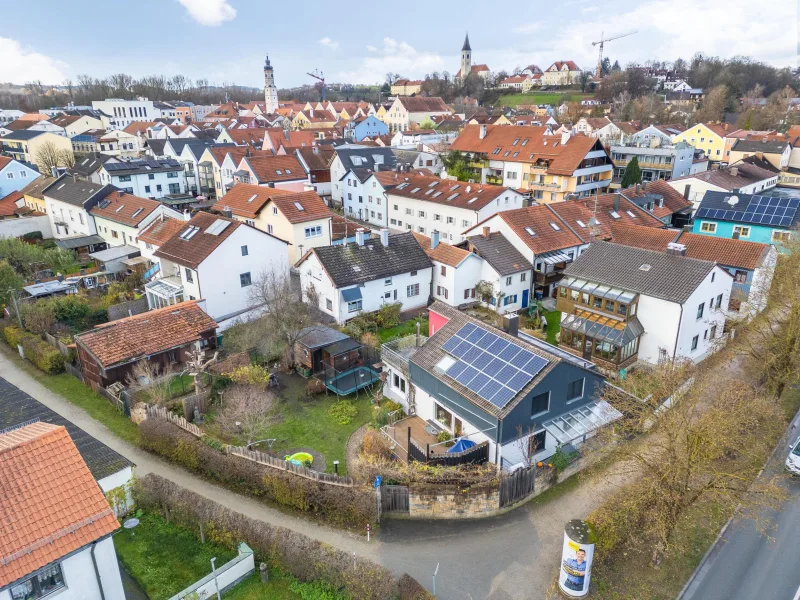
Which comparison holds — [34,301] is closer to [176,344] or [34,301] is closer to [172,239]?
[172,239]

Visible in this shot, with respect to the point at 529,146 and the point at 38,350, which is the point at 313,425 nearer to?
the point at 38,350

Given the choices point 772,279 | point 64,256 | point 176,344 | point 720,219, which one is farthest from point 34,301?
point 720,219

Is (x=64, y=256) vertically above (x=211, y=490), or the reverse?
(x=64, y=256)

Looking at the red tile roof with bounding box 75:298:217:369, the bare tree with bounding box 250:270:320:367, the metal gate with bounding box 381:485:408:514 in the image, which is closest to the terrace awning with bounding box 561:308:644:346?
the bare tree with bounding box 250:270:320:367

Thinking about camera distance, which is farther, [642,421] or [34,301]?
[34,301]

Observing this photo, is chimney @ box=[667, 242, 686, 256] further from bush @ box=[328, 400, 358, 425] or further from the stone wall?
bush @ box=[328, 400, 358, 425]

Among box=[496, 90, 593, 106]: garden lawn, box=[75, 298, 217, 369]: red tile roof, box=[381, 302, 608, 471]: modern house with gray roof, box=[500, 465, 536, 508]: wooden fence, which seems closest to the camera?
box=[500, 465, 536, 508]: wooden fence

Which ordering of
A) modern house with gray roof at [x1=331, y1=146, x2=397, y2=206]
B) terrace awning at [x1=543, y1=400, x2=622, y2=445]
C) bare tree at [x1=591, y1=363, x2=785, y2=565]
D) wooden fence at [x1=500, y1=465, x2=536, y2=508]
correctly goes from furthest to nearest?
modern house with gray roof at [x1=331, y1=146, x2=397, y2=206], terrace awning at [x1=543, y1=400, x2=622, y2=445], wooden fence at [x1=500, y1=465, x2=536, y2=508], bare tree at [x1=591, y1=363, x2=785, y2=565]

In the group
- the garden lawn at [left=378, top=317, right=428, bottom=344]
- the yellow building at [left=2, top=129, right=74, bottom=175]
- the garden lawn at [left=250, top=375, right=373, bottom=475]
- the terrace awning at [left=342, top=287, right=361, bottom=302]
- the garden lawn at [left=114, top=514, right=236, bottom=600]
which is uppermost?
the yellow building at [left=2, top=129, right=74, bottom=175]
